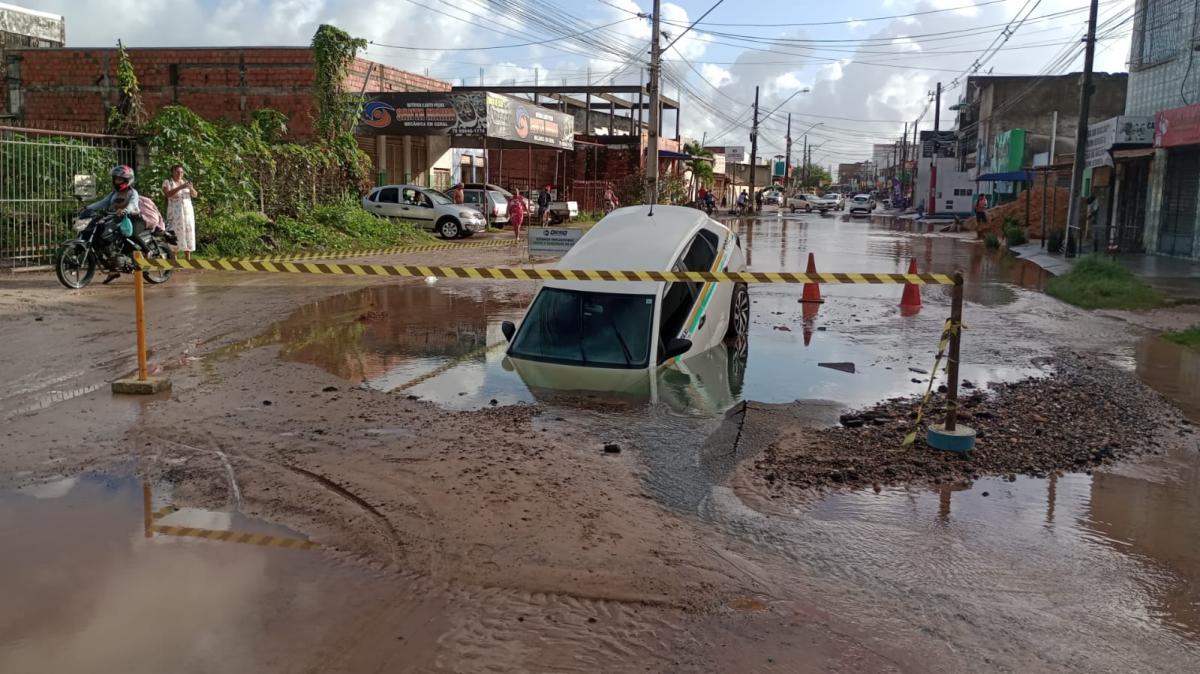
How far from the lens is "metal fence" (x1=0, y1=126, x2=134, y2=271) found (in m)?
15.6

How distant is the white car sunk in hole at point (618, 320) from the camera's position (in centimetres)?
856

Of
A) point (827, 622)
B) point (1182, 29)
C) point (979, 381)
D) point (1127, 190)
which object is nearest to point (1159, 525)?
point (827, 622)

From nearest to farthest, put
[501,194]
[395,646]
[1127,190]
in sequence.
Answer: [395,646] → [1127,190] → [501,194]

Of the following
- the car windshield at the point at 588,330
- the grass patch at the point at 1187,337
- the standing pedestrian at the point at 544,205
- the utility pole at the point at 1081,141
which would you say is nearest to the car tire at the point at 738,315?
the car windshield at the point at 588,330

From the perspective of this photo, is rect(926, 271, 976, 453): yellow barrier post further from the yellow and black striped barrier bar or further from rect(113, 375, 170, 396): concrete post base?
rect(113, 375, 170, 396): concrete post base

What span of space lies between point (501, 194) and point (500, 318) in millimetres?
21296

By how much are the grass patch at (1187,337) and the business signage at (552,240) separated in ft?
28.4

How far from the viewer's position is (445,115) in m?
31.8

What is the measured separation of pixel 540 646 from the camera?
12.7ft

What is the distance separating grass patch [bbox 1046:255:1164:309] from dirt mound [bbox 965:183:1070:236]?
16.8 m

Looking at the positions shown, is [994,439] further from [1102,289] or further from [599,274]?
[1102,289]

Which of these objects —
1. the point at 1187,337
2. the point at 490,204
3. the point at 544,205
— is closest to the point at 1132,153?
the point at 1187,337

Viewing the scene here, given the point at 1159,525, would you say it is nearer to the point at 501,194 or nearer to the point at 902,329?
the point at 902,329

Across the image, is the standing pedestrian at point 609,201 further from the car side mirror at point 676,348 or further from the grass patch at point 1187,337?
the car side mirror at point 676,348
